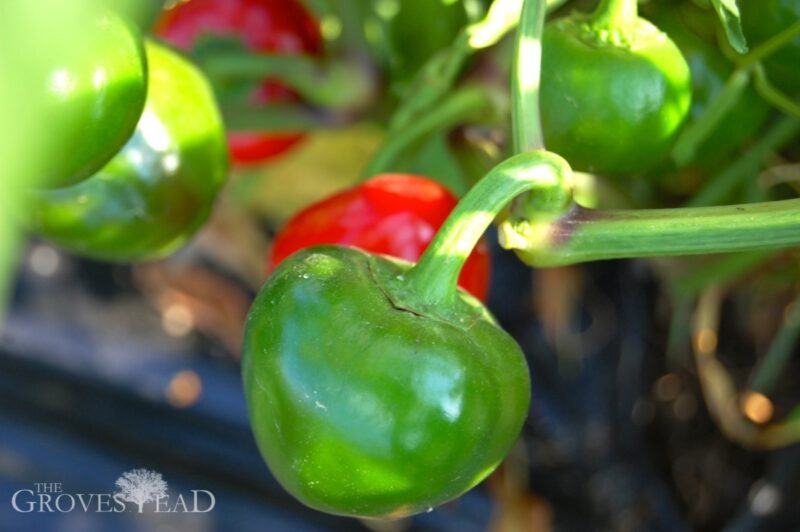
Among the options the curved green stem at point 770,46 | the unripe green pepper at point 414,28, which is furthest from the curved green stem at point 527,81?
the unripe green pepper at point 414,28

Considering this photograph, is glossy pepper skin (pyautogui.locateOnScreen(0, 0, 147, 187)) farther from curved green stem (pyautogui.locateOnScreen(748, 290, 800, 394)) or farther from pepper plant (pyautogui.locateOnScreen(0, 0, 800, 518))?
curved green stem (pyautogui.locateOnScreen(748, 290, 800, 394))

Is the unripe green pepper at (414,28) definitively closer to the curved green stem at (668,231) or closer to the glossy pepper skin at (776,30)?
the glossy pepper skin at (776,30)

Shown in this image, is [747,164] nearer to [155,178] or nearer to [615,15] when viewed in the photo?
[615,15]

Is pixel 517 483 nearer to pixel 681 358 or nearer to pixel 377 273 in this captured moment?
pixel 681 358

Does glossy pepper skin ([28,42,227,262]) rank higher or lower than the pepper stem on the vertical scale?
lower

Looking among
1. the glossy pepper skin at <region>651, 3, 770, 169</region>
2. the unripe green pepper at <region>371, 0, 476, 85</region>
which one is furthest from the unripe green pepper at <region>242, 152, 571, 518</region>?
the unripe green pepper at <region>371, 0, 476, 85</region>

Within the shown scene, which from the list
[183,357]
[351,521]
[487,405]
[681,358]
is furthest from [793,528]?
[183,357]

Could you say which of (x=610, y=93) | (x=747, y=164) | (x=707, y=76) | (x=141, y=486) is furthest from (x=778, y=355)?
(x=141, y=486)
